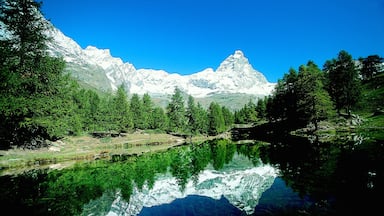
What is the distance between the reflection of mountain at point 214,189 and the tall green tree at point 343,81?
54052 millimetres

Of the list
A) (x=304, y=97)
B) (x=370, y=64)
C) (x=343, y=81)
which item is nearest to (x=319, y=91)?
(x=304, y=97)

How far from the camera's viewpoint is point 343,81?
7069 cm

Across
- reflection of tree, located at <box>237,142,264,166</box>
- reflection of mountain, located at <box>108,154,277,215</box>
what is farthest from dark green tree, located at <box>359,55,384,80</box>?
reflection of mountain, located at <box>108,154,277,215</box>

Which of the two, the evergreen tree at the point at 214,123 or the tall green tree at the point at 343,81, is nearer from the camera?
the tall green tree at the point at 343,81

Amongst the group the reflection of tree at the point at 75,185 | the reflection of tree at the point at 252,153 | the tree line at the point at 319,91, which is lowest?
the reflection of tree at the point at 75,185

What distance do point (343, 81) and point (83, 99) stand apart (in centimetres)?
8835

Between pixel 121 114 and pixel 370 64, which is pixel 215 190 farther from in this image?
pixel 370 64

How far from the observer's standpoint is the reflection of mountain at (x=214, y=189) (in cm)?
1833

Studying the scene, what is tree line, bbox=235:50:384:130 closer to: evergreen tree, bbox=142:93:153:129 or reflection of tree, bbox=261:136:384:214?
reflection of tree, bbox=261:136:384:214

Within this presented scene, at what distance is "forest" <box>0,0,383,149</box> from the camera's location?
111 feet

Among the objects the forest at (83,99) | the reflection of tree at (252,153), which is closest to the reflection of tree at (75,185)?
the reflection of tree at (252,153)

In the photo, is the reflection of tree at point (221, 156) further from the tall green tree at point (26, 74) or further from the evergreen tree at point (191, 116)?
the evergreen tree at point (191, 116)

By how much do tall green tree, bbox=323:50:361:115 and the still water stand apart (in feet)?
153

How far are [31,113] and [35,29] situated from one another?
12.1 m
